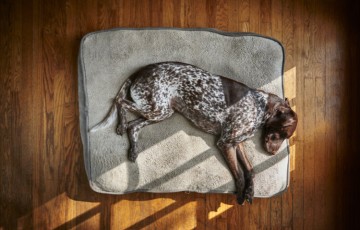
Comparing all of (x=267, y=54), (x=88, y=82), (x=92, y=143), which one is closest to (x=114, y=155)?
(x=92, y=143)

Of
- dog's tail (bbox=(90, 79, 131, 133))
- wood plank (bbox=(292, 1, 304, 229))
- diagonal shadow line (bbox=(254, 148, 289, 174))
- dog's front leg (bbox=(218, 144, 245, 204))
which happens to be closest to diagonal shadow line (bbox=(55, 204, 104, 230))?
dog's tail (bbox=(90, 79, 131, 133))

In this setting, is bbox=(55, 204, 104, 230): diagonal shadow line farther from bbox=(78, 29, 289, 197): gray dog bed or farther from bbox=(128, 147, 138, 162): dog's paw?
bbox=(128, 147, 138, 162): dog's paw

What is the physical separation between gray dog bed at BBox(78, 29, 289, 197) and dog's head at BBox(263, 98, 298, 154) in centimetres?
6

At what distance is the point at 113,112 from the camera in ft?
6.02

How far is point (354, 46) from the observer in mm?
2016

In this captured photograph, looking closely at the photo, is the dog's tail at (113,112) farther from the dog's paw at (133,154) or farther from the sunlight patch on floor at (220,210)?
the sunlight patch on floor at (220,210)

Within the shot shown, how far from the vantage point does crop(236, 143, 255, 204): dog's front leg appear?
1.83m

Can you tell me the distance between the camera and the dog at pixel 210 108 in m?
1.77

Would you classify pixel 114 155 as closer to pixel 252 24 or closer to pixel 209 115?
pixel 209 115

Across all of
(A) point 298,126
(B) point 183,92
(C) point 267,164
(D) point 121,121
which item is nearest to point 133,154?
(D) point 121,121

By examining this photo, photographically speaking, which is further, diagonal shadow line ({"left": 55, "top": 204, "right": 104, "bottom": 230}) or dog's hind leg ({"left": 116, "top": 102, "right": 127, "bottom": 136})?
diagonal shadow line ({"left": 55, "top": 204, "right": 104, "bottom": 230})

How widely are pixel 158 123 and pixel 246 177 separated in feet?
2.10

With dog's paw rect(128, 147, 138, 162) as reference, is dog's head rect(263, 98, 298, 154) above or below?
above

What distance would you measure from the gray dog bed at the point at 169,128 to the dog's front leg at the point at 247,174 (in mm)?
39
